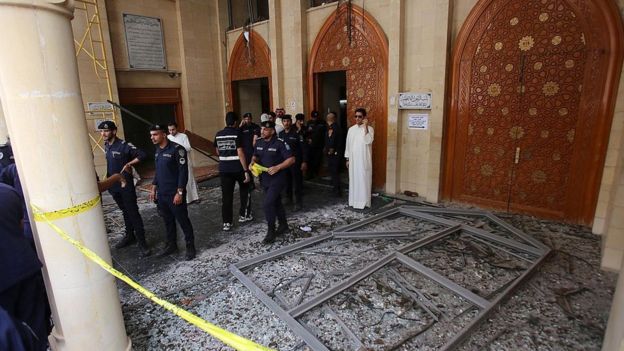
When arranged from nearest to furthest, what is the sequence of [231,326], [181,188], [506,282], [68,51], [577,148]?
[68,51], [231,326], [506,282], [181,188], [577,148]

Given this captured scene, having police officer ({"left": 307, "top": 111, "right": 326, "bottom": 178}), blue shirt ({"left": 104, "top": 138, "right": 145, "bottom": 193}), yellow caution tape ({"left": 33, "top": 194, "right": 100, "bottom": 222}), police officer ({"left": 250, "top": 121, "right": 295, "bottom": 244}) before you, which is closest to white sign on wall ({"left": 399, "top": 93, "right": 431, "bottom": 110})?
police officer ({"left": 307, "top": 111, "right": 326, "bottom": 178})

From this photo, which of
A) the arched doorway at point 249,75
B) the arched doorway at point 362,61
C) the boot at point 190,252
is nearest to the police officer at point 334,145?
the arched doorway at point 362,61

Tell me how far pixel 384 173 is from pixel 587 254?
3.54 meters

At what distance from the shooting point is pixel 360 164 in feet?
19.0

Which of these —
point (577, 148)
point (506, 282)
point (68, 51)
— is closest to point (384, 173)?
point (577, 148)

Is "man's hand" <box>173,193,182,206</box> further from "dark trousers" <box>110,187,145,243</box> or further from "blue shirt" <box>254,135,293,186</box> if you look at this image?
"blue shirt" <box>254,135,293,186</box>

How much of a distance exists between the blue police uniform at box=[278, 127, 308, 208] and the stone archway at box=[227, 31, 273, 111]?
2.92m

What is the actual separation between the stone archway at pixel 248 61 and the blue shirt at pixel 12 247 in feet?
23.5

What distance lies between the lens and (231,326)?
9.18ft

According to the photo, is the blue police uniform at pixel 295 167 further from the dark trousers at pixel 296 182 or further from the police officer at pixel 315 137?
the police officer at pixel 315 137

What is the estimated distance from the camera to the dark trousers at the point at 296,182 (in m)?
6.02

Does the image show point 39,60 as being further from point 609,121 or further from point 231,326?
point 609,121

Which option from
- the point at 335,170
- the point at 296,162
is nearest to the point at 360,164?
the point at 335,170

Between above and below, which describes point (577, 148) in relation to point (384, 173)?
above
